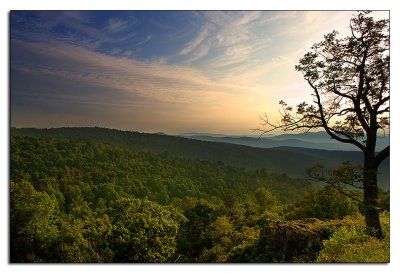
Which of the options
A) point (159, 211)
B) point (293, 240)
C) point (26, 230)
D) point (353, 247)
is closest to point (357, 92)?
point (353, 247)

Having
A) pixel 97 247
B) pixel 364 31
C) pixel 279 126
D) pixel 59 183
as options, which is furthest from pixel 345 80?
pixel 59 183

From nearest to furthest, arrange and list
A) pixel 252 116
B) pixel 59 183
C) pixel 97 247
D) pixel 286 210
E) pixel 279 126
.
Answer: pixel 279 126
pixel 252 116
pixel 97 247
pixel 286 210
pixel 59 183

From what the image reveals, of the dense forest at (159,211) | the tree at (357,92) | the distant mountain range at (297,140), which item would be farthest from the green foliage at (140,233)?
the tree at (357,92)

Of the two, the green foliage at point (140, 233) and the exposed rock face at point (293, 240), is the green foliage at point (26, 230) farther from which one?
the exposed rock face at point (293, 240)

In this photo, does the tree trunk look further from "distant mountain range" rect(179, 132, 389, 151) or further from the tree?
"distant mountain range" rect(179, 132, 389, 151)

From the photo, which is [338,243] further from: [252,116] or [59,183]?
[59,183]

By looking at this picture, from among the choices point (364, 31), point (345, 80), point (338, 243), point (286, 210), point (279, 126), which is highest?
point (364, 31)

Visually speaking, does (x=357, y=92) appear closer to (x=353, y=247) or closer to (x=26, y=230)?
(x=353, y=247)

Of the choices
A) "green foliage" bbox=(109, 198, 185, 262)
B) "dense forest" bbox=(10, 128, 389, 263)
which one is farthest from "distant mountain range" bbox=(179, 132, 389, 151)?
"green foliage" bbox=(109, 198, 185, 262)
